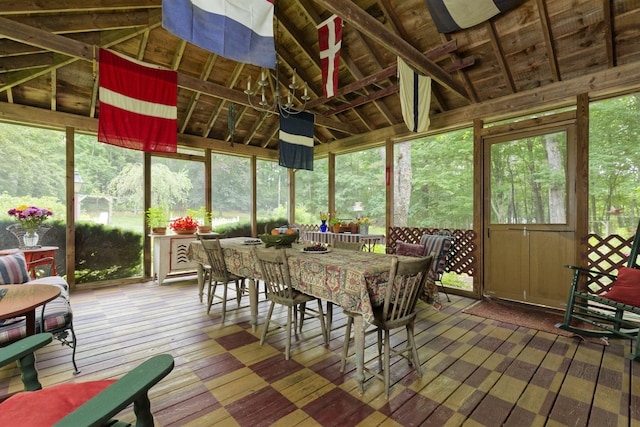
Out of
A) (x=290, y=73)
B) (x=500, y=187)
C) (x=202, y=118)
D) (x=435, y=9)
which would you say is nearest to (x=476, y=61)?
(x=435, y=9)

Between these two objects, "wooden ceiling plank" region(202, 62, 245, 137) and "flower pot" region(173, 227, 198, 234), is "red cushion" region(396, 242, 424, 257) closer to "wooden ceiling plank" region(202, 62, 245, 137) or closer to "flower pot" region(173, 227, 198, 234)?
"flower pot" region(173, 227, 198, 234)

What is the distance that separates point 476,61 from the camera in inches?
155

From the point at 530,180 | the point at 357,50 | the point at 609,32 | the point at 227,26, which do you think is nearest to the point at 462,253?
the point at 530,180

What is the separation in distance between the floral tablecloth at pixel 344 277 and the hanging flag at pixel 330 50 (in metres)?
2.31

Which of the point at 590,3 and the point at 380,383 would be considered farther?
the point at 590,3

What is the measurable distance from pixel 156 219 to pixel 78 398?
462 centimetres

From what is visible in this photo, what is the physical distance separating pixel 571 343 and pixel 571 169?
2.10 meters

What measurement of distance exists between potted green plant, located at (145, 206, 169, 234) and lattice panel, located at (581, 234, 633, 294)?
6.23 m

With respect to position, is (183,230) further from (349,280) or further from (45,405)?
(45,405)

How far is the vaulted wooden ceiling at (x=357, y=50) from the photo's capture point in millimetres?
3092

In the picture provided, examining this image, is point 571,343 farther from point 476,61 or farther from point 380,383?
point 476,61

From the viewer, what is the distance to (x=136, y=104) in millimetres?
3674

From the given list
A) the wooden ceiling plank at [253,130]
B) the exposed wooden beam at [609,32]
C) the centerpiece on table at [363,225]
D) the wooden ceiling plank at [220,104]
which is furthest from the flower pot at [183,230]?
the exposed wooden beam at [609,32]

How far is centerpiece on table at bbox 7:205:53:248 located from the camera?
11.9 feet
